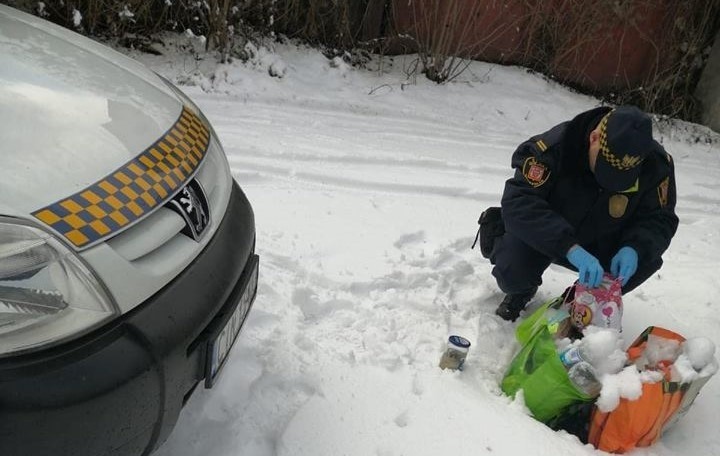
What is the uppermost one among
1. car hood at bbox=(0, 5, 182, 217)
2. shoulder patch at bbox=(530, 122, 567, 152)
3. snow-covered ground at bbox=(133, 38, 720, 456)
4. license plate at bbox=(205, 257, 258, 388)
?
car hood at bbox=(0, 5, 182, 217)

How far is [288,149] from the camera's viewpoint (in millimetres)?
3740

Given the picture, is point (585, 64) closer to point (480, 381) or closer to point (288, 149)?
point (288, 149)

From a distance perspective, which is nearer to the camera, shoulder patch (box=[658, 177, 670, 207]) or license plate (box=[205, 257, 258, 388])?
license plate (box=[205, 257, 258, 388])

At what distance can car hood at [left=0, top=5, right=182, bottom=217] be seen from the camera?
3.77 ft

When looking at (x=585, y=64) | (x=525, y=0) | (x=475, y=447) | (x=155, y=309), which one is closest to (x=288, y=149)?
(x=475, y=447)

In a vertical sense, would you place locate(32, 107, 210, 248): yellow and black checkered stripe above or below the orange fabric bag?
above

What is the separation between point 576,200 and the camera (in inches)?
91.0

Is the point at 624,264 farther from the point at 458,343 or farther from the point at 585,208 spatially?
the point at 458,343

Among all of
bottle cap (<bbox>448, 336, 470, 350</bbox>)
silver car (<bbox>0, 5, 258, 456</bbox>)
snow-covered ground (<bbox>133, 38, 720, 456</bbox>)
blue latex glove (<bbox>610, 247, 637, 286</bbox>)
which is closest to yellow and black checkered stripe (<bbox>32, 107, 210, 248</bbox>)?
silver car (<bbox>0, 5, 258, 456</bbox>)

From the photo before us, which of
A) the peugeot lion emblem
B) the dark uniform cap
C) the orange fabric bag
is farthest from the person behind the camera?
the dark uniform cap

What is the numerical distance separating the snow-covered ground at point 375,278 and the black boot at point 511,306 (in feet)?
0.15

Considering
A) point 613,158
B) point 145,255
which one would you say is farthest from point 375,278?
point 145,255

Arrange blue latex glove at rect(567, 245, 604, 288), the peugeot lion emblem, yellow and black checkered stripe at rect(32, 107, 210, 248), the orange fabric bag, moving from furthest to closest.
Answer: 1. blue latex glove at rect(567, 245, 604, 288)
2. the orange fabric bag
3. the peugeot lion emblem
4. yellow and black checkered stripe at rect(32, 107, 210, 248)

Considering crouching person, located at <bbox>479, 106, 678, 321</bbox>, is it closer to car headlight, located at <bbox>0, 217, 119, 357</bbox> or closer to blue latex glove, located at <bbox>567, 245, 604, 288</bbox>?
blue latex glove, located at <bbox>567, 245, 604, 288</bbox>
